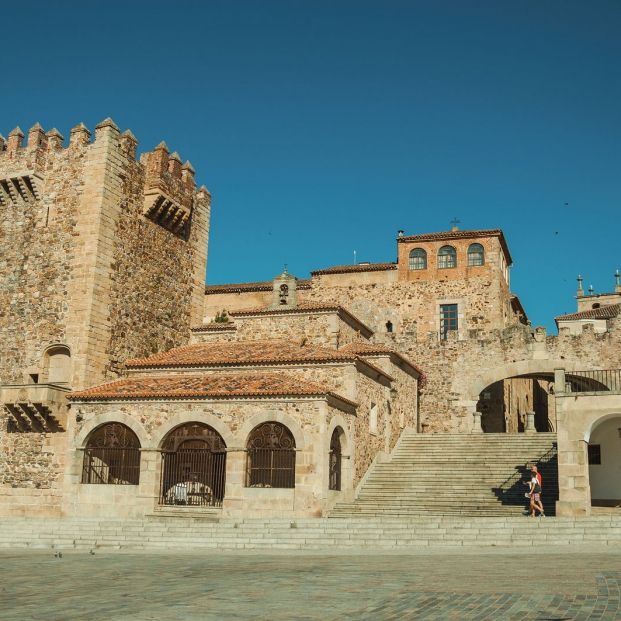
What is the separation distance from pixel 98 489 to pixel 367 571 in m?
12.9

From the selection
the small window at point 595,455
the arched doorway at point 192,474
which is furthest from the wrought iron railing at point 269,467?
the small window at point 595,455

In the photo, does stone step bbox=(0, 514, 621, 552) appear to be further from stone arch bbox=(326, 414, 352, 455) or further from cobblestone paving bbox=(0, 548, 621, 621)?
stone arch bbox=(326, 414, 352, 455)

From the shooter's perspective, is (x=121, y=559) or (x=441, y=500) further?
(x=441, y=500)

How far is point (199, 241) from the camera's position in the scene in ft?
101

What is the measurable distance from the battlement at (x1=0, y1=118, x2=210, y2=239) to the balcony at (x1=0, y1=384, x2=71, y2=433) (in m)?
7.20

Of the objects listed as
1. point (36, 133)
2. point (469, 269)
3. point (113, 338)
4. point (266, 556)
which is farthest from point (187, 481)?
point (469, 269)

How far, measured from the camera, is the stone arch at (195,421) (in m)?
21.5

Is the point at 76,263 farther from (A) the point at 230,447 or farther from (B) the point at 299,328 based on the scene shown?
(A) the point at 230,447

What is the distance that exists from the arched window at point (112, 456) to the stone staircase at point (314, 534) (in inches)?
147

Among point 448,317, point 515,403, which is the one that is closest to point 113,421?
point 448,317

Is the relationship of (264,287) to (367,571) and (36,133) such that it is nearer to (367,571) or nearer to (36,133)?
(36,133)

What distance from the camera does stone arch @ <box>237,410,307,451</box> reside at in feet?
68.3

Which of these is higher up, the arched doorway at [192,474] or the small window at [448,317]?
the small window at [448,317]

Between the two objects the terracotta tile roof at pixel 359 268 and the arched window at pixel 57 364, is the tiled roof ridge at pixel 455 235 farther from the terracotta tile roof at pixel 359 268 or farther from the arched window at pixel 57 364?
the arched window at pixel 57 364
